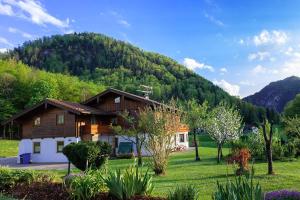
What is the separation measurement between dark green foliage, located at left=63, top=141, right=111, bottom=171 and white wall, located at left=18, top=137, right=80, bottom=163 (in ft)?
64.3

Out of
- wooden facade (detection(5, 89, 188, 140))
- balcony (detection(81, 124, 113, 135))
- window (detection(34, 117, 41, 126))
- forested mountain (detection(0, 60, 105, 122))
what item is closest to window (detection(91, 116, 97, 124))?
wooden facade (detection(5, 89, 188, 140))

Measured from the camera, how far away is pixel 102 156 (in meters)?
17.5

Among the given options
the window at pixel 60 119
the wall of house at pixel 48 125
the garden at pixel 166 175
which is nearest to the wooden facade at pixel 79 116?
the wall of house at pixel 48 125

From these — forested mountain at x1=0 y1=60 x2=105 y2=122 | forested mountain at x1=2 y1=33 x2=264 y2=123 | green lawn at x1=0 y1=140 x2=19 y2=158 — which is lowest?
green lawn at x1=0 y1=140 x2=19 y2=158

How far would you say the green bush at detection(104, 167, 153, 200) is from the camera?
29.1ft

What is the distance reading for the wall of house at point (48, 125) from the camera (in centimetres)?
3703

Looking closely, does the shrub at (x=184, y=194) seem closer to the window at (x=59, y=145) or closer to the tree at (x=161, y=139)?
the tree at (x=161, y=139)

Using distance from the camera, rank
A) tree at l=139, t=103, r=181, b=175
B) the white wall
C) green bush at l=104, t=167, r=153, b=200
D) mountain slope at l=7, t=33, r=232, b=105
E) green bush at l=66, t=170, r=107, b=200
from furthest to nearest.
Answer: mountain slope at l=7, t=33, r=232, b=105 < the white wall < tree at l=139, t=103, r=181, b=175 < green bush at l=66, t=170, r=107, b=200 < green bush at l=104, t=167, r=153, b=200

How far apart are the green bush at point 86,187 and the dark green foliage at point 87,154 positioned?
6.90 m

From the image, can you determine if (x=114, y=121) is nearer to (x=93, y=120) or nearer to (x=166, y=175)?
(x=93, y=120)

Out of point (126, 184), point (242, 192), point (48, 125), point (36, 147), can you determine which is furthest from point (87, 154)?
point (36, 147)

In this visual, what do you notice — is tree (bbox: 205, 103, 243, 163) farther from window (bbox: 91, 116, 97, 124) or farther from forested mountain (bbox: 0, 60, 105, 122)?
forested mountain (bbox: 0, 60, 105, 122)

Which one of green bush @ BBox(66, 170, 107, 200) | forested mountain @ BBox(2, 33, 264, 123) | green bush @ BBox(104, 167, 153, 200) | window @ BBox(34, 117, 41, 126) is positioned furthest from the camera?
forested mountain @ BBox(2, 33, 264, 123)

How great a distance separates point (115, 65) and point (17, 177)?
123152 mm
